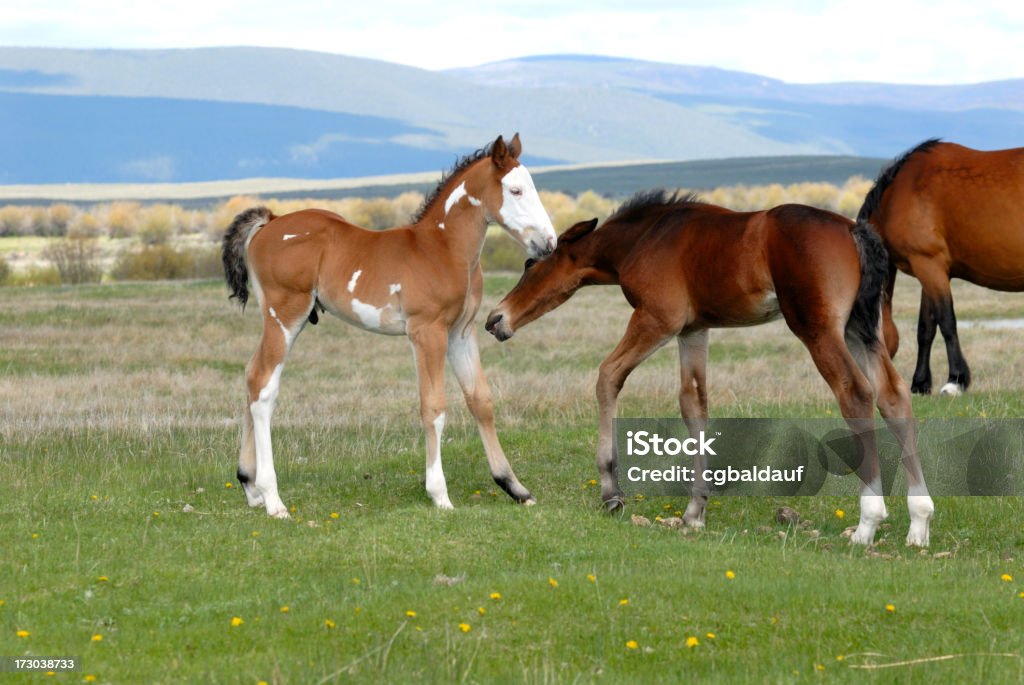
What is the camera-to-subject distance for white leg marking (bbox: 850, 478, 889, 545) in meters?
9.06

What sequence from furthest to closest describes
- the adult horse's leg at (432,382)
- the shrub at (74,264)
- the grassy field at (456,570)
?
the shrub at (74,264) < the adult horse's leg at (432,382) < the grassy field at (456,570)

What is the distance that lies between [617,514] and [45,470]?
5.43 meters

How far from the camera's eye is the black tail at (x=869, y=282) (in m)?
8.98

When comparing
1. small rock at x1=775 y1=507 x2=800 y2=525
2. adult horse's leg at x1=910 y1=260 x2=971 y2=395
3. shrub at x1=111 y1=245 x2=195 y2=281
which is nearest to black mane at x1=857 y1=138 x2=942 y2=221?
adult horse's leg at x1=910 y1=260 x2=971 y2=395

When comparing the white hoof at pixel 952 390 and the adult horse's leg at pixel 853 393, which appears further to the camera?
the white hoof at pixel 952 390

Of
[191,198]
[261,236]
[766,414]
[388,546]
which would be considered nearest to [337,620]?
[388,546]

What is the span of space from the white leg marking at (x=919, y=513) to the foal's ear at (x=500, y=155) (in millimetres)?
3804

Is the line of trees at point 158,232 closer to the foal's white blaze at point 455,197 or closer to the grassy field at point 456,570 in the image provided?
the grassy field at point 456,570

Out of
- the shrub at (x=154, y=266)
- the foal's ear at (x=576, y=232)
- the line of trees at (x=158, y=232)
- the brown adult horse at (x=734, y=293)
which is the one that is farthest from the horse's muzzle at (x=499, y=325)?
the shrub at (x=154, y=266)

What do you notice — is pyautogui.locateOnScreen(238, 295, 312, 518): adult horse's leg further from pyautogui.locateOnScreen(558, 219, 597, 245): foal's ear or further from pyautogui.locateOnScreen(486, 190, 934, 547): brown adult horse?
pyautogui.locateOnScreen(558, 219, 597, 245): foal's ear

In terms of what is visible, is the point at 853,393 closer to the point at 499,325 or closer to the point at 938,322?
the point at 499,325

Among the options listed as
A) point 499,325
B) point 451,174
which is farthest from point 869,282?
point 451,174

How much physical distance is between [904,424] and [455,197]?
Answer: 3822 mm

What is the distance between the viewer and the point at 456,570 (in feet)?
27.3
